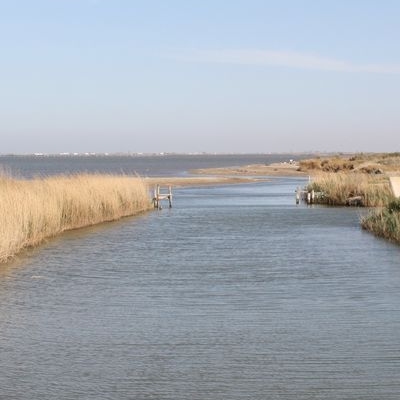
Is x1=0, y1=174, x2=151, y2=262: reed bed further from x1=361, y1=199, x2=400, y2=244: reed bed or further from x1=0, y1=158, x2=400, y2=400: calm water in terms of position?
x1=361, y1=199, x2=400, y2=244: reed bed

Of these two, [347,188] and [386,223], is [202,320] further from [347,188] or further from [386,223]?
[347,188]

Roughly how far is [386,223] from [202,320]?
1137 cm

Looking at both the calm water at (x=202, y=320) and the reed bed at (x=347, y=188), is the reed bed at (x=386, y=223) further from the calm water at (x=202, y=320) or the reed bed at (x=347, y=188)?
the reed bed at (x=347, y=188)

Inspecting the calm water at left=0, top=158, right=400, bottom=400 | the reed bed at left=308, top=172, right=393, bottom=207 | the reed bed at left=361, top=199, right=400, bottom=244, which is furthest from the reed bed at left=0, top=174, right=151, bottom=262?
the reed bed at left=361, top=199, right=400, bottom=244

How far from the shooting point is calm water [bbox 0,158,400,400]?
7477 mm

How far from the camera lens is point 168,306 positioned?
11.3 m

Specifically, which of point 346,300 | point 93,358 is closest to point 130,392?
point 93,358

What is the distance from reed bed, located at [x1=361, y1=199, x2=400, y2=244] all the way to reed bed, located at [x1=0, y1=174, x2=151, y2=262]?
8463mm

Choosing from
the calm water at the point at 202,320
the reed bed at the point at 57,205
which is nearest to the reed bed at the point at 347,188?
the reed bed at the point at 57,205

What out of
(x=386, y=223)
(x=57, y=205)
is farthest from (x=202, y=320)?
(x=57, y=205)

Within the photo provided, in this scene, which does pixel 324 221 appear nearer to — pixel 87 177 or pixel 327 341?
pixel 87 177

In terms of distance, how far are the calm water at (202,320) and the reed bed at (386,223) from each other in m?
0.49

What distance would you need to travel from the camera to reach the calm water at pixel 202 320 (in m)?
7.48

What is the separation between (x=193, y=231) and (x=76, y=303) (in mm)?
11613
